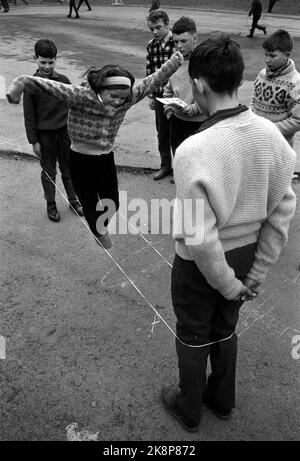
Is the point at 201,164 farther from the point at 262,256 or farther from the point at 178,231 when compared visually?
the point at 262,256

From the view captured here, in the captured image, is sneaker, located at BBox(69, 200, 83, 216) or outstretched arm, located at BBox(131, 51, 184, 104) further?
sneaker, located at BBox(69, 200, 83, 216)

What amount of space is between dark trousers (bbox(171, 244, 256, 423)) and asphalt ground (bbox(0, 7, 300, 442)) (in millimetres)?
210

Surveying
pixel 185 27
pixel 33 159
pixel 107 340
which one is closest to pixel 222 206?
pixel 107 340

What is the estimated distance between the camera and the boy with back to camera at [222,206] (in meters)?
1.53

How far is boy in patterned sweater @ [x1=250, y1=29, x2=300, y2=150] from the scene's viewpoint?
10.3 feet

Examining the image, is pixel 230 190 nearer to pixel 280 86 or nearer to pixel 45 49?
pixel 280 86

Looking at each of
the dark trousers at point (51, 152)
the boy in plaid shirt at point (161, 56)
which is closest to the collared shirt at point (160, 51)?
the boy in plaid shirt at point (161, 56)

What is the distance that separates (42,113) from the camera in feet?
12.2

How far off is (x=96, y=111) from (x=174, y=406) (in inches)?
73.8

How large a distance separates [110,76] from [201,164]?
4.43 feet

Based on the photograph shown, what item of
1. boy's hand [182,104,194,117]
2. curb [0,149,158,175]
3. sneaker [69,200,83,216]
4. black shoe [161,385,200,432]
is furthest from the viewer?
curb [0,149,158,175]

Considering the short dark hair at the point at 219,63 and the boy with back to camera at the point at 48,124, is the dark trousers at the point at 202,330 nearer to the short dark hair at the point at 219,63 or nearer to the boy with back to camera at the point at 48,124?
the short dark hair at the point at 219,63

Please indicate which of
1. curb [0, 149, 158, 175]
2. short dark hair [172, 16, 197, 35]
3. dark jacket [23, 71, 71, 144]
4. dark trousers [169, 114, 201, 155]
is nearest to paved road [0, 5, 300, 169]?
curb [0, 149, 158, 175]

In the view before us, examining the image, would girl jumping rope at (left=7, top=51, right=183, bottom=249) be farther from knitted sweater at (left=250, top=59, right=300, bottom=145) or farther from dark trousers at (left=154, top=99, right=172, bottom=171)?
dark trousers at (left=154, top=99, right=172, bottom=171)
